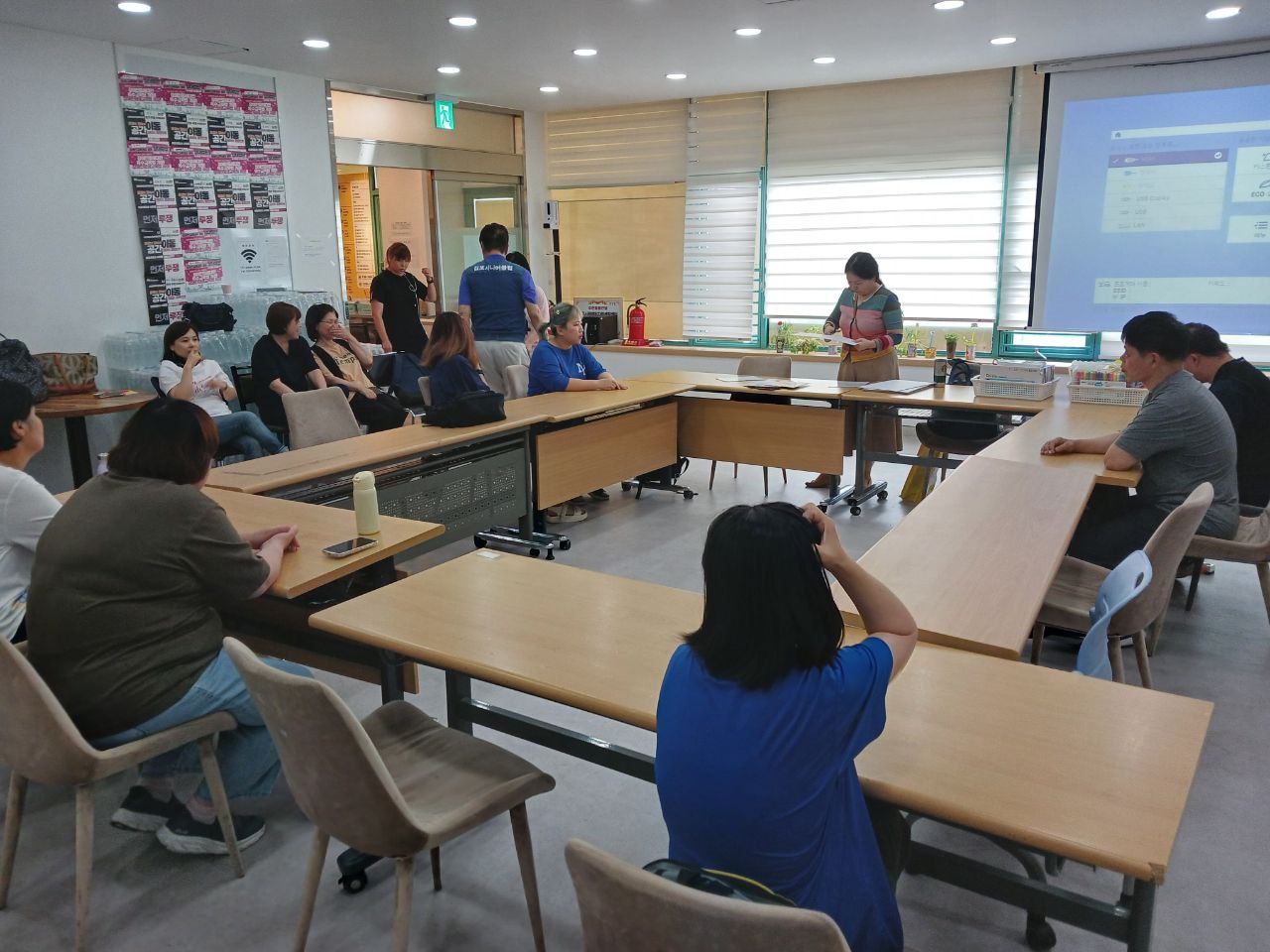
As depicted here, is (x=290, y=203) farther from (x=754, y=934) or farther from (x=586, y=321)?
(x=754, y=934)

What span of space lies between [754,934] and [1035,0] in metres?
5.21

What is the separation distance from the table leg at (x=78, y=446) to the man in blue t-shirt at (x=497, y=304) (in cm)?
229

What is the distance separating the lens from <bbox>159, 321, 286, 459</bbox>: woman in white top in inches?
198

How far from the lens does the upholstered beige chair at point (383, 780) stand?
1.58 meters

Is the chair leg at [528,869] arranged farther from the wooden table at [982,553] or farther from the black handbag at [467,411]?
the black handbag at [467,411]

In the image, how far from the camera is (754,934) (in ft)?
3.34

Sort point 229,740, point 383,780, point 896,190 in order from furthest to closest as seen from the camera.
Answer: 1. point 896,190
2. point 229,740
3. point 383,780

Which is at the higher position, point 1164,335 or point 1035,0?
point 1035,0

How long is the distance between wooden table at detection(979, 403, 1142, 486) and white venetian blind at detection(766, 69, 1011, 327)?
107 inches

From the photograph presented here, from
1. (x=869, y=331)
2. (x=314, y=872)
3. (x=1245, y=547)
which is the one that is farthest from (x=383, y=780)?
(x=869, y=331)

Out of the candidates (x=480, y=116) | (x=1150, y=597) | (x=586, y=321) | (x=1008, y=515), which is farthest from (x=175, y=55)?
(x=1150, y=597)

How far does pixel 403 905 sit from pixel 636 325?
289 inches

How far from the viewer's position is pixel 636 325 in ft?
28.5

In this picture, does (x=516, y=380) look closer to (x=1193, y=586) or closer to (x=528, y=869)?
(x=1193, y=586)
